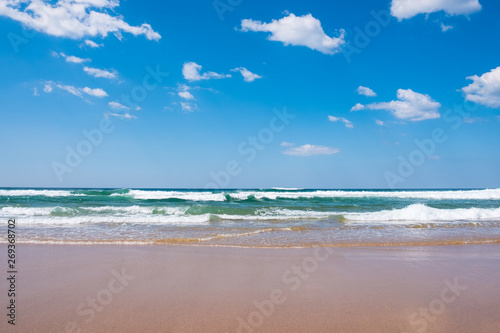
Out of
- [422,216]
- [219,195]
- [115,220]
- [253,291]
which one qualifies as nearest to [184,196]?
[219,195]

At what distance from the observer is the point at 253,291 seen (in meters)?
4.12

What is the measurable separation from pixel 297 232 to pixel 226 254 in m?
3.82

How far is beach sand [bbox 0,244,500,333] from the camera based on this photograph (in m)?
3.14

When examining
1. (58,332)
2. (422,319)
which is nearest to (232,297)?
(58,332)

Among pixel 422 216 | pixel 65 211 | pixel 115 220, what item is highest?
pixel 65 211

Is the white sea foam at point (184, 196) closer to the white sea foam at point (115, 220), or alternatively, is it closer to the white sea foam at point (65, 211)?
the white sea foam at point (65, 211)

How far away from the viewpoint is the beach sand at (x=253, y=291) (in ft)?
10.3

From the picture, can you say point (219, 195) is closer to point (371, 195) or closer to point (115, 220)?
point (371, 195)

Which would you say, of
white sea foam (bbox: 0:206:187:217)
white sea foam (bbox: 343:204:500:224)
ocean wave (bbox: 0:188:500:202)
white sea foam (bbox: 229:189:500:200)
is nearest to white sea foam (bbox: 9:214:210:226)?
white sea foam (bbox: 0:206:187:217)

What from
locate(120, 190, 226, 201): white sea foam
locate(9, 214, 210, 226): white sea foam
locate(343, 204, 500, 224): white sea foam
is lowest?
locate(343, 204, 500, 224): white sea foam

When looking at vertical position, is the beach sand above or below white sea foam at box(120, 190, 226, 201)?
below

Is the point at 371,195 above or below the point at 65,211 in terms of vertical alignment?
below

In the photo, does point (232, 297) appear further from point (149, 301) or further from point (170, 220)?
point (170, 220)

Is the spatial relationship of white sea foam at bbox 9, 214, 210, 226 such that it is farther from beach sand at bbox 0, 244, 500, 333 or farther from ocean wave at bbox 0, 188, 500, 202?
ocean wave at bbox 0, 188, 500, 202
